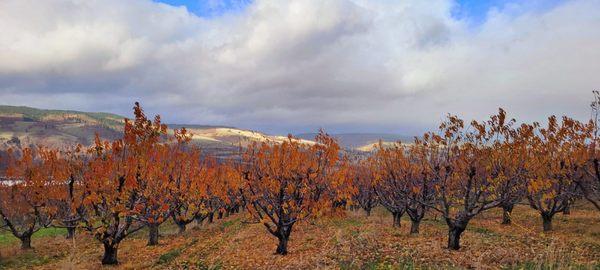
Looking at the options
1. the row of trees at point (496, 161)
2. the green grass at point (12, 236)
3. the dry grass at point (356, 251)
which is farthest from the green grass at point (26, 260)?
the row of trees at point (496, 161)

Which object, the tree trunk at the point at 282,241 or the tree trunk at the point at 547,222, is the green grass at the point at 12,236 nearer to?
the tree trunk at the point at 282,241

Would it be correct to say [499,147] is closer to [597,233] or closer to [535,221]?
[597,233]

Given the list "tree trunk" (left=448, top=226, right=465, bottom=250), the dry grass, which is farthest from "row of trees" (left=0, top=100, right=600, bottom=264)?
the dry grass

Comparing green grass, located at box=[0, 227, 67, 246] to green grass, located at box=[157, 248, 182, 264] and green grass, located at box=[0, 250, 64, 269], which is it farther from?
green grass, located at box=[157, 248, 182, 264]

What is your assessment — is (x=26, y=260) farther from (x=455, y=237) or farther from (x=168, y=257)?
Result: (x=455, y=237)

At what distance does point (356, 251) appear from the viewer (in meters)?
23.7

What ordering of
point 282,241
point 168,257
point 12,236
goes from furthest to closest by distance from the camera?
1. point 12,236
2. point 168,257
3. point 282,241

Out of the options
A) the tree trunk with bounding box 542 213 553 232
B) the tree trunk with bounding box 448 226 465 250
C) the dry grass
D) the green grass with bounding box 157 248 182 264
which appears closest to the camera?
the dry grass

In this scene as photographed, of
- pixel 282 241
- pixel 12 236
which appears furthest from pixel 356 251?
pixel 12 236

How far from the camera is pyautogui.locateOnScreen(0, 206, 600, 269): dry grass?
64.6 ft

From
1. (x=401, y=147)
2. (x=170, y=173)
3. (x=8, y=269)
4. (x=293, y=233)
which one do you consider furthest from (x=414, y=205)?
(x=8, y=269)

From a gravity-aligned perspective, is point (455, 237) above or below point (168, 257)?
above

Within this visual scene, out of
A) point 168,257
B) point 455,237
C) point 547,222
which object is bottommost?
point 168,257

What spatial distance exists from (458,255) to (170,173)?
95.1 ft
